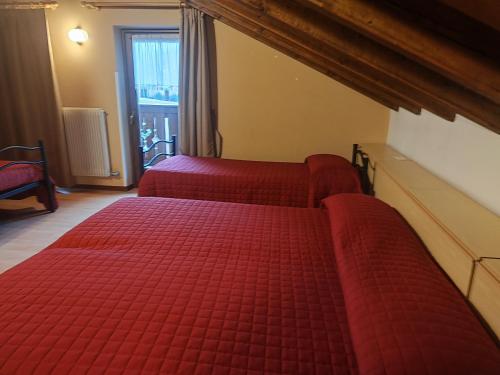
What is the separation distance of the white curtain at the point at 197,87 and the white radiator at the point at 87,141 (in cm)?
104

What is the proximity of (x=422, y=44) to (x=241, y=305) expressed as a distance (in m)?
1.04

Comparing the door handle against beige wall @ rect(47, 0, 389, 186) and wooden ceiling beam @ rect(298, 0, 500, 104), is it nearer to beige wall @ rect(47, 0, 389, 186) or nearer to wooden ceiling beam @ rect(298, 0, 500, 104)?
beige wall @ rect(47, 0, 389, 186)

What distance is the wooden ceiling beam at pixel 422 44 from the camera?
3.19ft

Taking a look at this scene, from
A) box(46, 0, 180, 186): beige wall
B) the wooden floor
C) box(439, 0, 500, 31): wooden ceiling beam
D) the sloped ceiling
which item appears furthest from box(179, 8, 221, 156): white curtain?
box(439, 0, 500, 31): wooden ceiling beam

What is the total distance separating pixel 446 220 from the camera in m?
1.47

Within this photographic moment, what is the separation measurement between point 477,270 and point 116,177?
4078 mm

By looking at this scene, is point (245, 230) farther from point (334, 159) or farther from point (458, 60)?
point (334, 159)

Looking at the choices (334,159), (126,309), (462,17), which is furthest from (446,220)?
(334,159)

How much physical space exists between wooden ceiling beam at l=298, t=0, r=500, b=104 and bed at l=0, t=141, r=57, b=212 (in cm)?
324

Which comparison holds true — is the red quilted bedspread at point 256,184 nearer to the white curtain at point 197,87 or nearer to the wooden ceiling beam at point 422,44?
the white curtain at point 197,87

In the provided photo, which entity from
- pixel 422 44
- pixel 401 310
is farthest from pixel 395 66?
pixel 401 310

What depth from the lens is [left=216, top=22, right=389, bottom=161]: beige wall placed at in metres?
3.70

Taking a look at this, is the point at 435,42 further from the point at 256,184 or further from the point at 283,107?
the point at 283,107

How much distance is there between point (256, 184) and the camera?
297cm
